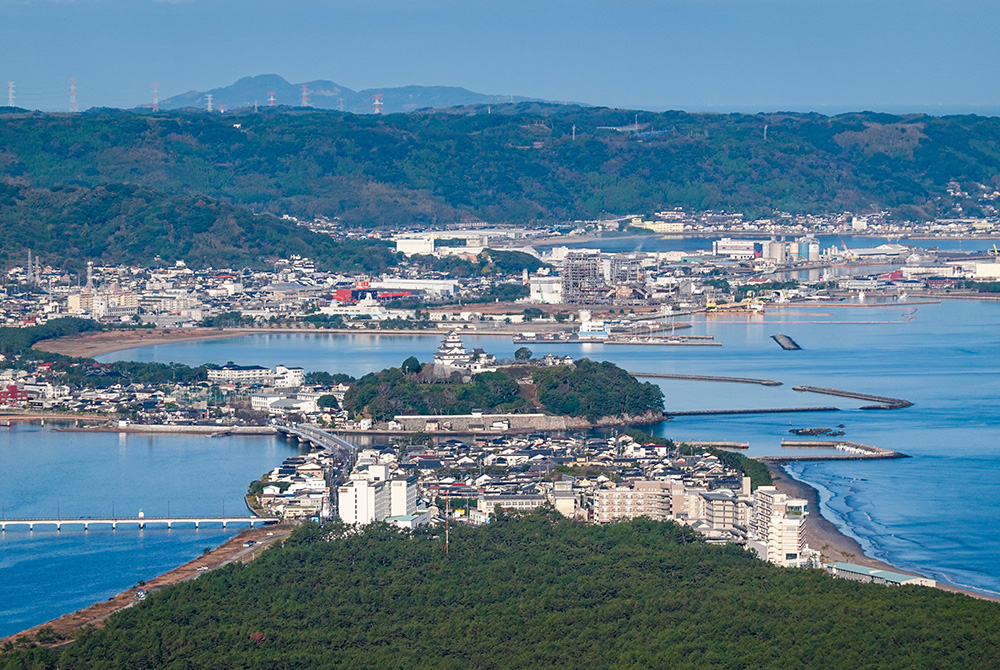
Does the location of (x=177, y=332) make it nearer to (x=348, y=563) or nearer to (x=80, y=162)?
(x=348, y=563)

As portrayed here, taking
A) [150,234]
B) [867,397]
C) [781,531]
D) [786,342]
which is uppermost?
[150,234]

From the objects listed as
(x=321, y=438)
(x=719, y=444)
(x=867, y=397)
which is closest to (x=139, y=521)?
(x=321, y=438)

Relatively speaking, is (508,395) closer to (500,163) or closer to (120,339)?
(120,339)

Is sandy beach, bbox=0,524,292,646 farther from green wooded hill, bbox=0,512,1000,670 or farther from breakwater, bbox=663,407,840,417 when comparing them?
breakwater, bbox=663,407,840,417

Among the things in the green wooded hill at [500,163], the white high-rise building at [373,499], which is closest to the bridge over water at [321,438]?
the white high-rise building at [373,499]

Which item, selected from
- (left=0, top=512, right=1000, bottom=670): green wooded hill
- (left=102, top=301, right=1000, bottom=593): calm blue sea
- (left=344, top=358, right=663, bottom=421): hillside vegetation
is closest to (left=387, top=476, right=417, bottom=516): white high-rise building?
(left=0, top=512, right=1000, bottom=670): green wooded hill
